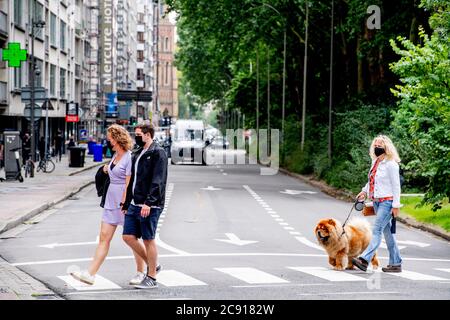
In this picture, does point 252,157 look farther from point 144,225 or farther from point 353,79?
point 144,225

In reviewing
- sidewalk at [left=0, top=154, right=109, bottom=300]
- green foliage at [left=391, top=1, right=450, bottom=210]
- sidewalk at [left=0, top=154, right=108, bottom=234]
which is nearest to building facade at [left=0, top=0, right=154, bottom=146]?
sidewalk at [left=0, top=154, right=109, bottom=300]

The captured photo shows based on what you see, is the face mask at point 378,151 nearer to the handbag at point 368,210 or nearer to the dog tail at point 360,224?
the handbag at point 368,210

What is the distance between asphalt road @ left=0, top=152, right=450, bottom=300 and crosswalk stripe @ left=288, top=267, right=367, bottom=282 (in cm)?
1

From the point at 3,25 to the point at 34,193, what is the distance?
20560mm

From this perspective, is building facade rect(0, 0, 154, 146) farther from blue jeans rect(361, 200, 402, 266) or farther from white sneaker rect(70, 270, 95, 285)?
white sneaker rect(70, 270, 95, 285)

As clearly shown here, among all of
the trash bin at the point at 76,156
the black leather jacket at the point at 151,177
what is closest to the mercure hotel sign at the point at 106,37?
the trash bin at the point at 76,156

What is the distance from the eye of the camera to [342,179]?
121ft

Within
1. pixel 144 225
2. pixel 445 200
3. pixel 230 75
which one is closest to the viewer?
pixel 144 225

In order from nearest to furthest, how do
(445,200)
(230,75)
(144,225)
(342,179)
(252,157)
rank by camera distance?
(144,225) → (445,200) → (342,179) → (252,157) → (230,75)

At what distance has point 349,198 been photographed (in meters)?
33.7

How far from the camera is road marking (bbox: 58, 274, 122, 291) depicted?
40.4ft

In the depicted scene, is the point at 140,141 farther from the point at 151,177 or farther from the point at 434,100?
the point at 434,100

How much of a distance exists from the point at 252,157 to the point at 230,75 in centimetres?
2317
